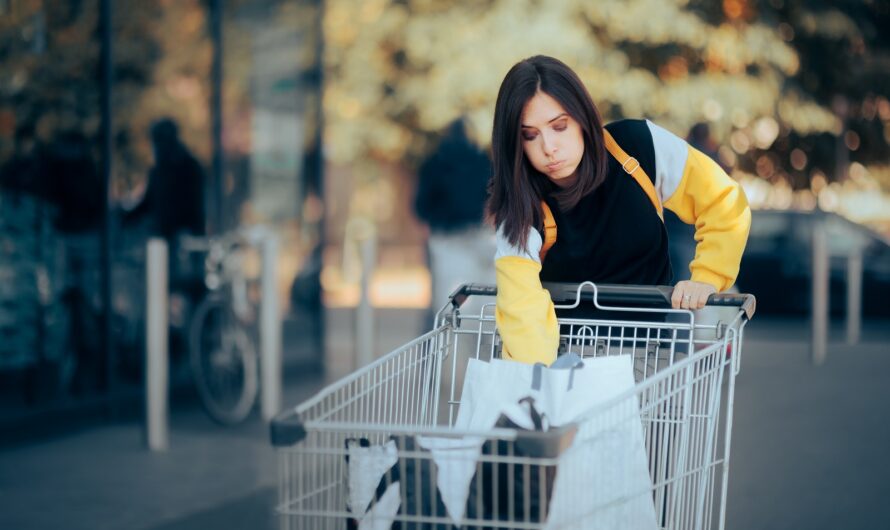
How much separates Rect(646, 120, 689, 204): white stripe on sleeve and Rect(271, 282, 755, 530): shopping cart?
353 mm

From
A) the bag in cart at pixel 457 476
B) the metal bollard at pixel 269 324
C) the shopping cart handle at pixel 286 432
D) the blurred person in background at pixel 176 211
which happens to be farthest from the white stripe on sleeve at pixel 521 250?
the blurred person in background at pixel 176 211

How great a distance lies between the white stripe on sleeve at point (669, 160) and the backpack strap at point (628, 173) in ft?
0.15

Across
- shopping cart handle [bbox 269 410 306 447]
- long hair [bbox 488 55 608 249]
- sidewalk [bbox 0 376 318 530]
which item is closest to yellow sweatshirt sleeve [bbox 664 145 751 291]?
long hair [bbox 488 55 608 249]

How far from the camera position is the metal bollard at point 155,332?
286 inches

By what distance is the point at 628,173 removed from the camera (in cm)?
367

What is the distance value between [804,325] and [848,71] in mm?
5671

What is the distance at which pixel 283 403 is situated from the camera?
365 inches

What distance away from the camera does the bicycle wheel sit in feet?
27.7

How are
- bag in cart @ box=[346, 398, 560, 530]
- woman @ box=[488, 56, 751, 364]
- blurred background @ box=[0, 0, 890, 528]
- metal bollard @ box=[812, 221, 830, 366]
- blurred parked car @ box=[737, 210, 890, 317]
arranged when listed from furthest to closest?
blurred parked car @ box=[737, 210, 890, 317], metal bollard @ box=[812, 221, 830, 366], blurred background @ box=[0, 0, 890, 528], woman @ box=[488, 56, 751, 364], bag in cart @ box=[346, 398, 560, 530]

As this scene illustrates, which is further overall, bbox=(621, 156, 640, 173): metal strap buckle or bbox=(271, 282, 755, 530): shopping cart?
bbox=(621, 156, 640, 173): metal strap buckle

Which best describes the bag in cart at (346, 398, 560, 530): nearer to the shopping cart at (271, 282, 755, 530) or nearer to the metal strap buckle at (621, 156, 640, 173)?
the shopping cart at (271, 282, 755, 530)

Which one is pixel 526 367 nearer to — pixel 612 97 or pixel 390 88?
pixel 612 97

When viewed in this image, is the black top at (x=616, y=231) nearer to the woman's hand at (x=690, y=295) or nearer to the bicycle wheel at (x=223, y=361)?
the woman's hand at (x=690, y=295)

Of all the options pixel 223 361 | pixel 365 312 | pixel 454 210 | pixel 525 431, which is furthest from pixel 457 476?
pixel 365 312
